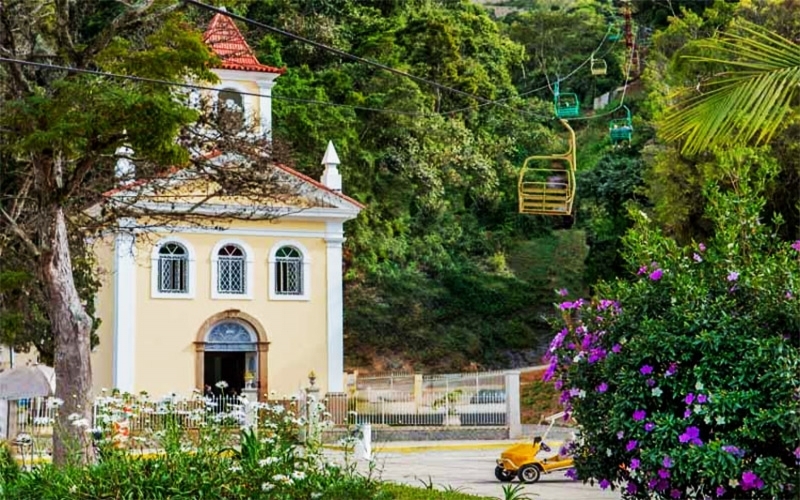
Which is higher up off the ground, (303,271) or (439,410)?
(303,271)

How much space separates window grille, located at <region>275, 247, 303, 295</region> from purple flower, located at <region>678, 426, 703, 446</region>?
24.4 metres

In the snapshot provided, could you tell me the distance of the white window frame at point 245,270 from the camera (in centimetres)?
3167

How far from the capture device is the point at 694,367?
8805 millimetres

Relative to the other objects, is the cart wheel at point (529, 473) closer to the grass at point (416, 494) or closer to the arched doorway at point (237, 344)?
the grass at point (416, 494)

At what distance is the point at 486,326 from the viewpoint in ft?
157

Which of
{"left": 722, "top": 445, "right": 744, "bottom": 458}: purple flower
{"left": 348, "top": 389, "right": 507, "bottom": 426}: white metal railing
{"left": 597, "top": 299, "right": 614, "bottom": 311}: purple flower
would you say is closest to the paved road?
{"left": 348, "top": 389, "right": 507, "bottom": 426}: white metal railing

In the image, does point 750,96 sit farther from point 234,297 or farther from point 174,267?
point 174,267

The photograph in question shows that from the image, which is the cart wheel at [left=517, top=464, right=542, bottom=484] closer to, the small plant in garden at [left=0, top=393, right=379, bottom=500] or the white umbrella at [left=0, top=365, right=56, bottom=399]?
the small plant in garden at [left=0, top=393, right=379, bottom=500]

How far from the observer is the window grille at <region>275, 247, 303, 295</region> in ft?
107

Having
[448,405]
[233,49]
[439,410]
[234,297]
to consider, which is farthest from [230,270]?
[448,405]

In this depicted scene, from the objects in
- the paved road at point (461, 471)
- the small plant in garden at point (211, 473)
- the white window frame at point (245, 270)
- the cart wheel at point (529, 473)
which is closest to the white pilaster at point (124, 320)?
the white window frame at point (245, 270)

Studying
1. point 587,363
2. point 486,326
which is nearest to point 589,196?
point 486,326

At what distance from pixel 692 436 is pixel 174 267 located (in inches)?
962

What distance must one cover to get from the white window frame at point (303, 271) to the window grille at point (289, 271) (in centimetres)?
9
